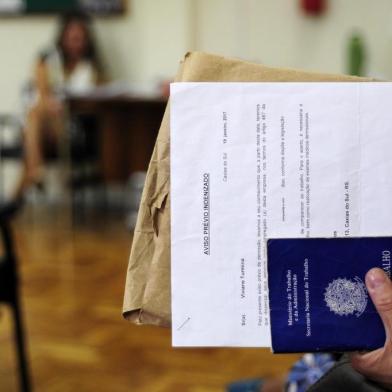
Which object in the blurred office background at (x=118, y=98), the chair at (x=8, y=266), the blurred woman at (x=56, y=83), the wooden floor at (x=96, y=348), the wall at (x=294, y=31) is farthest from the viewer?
the wall at (x=294, y=31)

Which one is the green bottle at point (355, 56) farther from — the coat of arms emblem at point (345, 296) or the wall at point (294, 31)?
the coat of arms emblem at point (345, 296)

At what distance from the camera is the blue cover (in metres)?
0.66

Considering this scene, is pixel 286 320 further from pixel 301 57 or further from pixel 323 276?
pixel 301 57

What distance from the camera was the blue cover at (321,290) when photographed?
2.15 feet

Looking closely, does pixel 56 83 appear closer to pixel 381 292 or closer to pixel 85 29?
pixel 85 29

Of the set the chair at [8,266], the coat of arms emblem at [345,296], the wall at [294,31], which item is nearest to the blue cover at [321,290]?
the coat of arms emblem at [345,296]

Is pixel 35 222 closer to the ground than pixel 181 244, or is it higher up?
closer to the ground

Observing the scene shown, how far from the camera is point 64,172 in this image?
15.8ft

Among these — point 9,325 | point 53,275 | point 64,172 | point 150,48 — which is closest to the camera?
point 9,325

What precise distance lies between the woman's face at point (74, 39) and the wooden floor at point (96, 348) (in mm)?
1829

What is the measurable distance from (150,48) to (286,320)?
185 inches

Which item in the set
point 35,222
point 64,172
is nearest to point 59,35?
point 64,172

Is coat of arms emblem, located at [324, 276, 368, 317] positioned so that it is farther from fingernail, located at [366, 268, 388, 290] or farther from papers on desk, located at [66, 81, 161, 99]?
papers on desk, located at [66, 81, 161, 99]

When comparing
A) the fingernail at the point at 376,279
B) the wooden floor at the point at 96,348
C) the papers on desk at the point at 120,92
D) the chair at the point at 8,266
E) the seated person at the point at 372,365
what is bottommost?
the wooden floor at the point at 96,348
